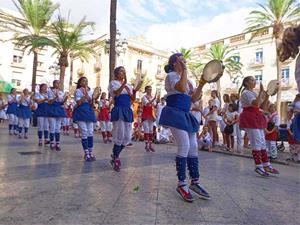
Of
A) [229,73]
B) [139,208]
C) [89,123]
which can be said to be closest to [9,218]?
[139,208]

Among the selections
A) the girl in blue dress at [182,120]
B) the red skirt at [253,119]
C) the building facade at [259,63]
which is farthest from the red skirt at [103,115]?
the building facade at [259,63]

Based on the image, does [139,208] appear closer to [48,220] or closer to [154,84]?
[48,220]

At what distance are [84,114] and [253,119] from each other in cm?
345

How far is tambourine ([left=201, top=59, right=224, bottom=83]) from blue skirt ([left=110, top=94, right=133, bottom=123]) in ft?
7.33

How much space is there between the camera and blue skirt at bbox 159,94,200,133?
159 inches

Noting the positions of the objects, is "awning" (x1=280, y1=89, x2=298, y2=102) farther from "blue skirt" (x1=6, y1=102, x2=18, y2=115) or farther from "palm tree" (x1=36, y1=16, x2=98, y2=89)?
"blue skirt" (x1=6, y1=102, x2=18, y2=115)

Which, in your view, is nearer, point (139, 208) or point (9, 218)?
point (9, 218)

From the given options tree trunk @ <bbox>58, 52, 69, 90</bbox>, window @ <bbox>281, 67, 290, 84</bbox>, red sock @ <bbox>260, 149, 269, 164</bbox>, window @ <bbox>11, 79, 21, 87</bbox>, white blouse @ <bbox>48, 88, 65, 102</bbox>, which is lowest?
red sock @ <bbox>260, 149, 269, 164</bbox>

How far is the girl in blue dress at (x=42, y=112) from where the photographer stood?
892cm

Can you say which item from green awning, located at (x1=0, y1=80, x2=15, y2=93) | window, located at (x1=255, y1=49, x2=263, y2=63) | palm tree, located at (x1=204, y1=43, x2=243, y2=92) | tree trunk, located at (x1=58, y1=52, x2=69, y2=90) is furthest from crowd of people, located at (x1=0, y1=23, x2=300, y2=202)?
window, located at (x1=255, y1=49, x2=263, y2=63)

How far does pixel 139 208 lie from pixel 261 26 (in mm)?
30478

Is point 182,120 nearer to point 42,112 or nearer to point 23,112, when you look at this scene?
point 42,112

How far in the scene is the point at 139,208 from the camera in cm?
337

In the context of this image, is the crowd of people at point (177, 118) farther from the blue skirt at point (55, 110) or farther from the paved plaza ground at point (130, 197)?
the paved plaza ground at point (130, 197)
